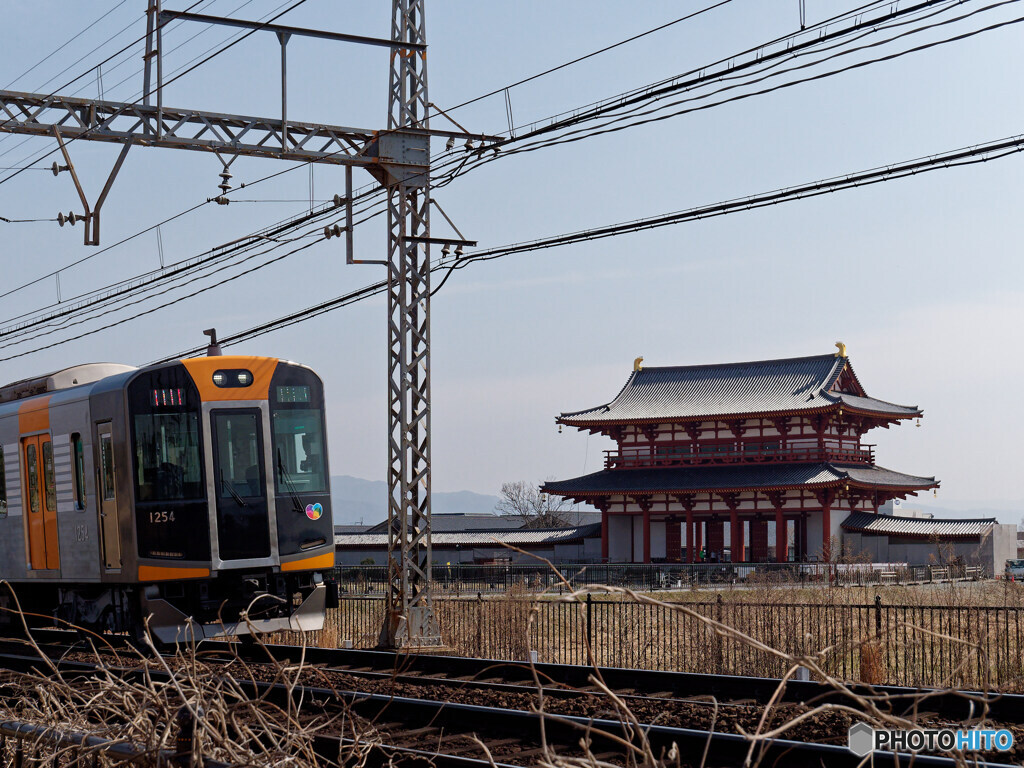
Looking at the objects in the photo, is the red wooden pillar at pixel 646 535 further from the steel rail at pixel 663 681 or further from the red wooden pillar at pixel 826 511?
the steel rail at pixel 663 681

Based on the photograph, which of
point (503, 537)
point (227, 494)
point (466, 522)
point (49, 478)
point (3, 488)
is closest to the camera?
point (227, 494)

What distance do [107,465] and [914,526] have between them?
138ft

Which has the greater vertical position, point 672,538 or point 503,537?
point 672,538

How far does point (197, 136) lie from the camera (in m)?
15.4

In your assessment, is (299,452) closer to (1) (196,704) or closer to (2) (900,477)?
(1) (196,704)

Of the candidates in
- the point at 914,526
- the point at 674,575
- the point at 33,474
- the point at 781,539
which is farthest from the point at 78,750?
the point at 914,526

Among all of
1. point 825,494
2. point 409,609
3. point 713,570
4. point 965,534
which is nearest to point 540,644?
point 409,609

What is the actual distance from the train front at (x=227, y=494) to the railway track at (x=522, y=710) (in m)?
1.32

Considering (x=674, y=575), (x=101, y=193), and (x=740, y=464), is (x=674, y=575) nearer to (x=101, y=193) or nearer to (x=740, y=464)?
(x=740, y=464)

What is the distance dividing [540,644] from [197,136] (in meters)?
10.9

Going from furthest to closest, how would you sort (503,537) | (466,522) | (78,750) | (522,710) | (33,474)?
(466,522) < (503,537) < (33,474) < (522,710) < (78,750)

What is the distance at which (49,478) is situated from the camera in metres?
15.5

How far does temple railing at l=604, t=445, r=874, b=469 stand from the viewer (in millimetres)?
49531

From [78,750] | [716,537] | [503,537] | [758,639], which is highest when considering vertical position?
[78,750]
